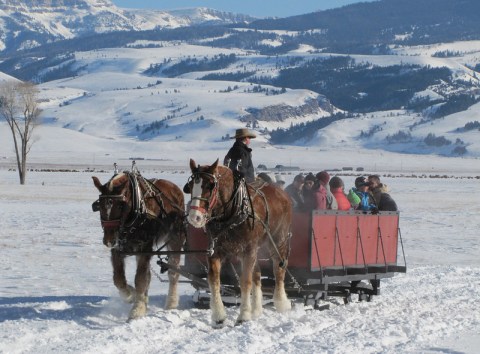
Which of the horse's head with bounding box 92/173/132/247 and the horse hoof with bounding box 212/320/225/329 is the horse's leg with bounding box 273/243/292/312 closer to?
the horse hoof with bounding box 212/320/225/329


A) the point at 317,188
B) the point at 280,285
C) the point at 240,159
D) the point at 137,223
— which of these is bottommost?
the point at 280,285

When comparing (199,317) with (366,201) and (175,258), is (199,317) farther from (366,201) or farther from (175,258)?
(366,201)

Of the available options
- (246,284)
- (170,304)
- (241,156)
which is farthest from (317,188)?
(170,304)

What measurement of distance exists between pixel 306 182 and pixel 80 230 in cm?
1417

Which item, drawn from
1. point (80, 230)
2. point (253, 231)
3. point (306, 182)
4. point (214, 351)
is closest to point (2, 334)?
point (214, 351)

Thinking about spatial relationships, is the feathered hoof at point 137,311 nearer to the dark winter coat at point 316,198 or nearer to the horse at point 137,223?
the horse at point 137,223

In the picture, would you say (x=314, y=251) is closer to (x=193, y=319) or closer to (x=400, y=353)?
(x=193, y=319)

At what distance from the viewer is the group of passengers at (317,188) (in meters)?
12.5

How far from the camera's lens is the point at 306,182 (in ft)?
47.1

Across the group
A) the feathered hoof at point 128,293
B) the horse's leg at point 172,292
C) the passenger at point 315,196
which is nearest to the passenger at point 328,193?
the passenger at point 315,196

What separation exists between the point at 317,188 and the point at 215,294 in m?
3.12

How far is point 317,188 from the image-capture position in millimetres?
13961

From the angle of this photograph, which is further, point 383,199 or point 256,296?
point 383,199

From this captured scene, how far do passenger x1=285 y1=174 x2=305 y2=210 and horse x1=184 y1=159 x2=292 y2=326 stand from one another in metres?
1.27
